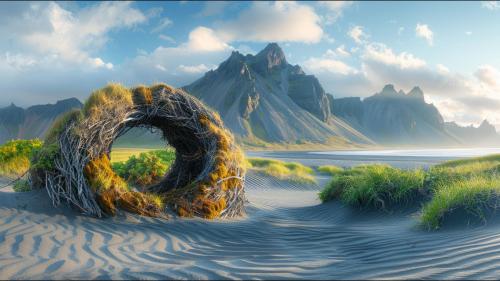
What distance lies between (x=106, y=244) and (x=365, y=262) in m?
3.56

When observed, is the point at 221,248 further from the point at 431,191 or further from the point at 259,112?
the point at 259,112

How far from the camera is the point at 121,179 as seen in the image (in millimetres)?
7973

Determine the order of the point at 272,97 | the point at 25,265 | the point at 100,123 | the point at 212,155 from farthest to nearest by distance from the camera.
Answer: the point at 272,97 → the point at 212,155 → the point at 100,123 → the point at 25,265

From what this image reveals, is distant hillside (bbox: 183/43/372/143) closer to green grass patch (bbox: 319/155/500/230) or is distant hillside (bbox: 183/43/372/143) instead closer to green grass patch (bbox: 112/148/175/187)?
green grass patch (bbox: 112/148/175/187)

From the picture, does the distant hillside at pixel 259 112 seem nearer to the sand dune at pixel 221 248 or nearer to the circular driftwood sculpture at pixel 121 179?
the circular driftwood sculpture at pixel 121 179

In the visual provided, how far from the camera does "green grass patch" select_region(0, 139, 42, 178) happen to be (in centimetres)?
1299

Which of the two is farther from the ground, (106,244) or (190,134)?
(190,134)

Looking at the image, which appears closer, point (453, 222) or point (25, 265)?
point (25, 265)

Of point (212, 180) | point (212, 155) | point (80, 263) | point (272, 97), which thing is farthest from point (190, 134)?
point (272, 97)

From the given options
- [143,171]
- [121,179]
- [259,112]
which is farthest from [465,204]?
[259,112]

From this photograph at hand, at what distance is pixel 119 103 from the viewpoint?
333 inches

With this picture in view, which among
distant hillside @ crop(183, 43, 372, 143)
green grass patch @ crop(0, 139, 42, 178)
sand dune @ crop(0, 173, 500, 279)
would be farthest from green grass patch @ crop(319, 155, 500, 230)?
distant hillside @ crop(183, 43, 372, 143)

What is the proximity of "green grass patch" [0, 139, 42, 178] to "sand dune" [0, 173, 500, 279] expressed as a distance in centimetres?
621

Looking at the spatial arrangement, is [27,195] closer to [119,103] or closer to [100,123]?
[100,123]
